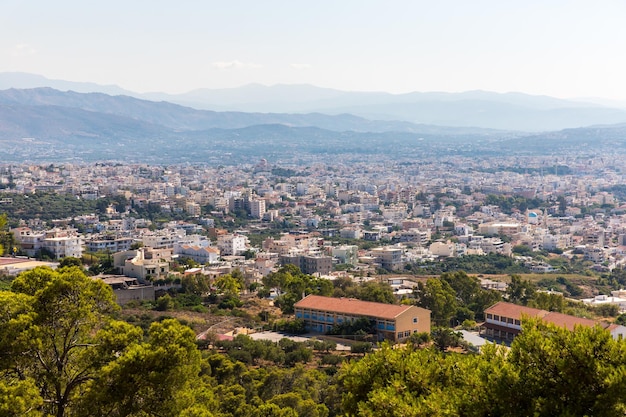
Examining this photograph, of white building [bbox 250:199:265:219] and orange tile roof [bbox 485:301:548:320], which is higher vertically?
orange tile roof [bbox 485:301:548:320]

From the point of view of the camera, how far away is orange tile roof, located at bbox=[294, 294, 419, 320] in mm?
19828

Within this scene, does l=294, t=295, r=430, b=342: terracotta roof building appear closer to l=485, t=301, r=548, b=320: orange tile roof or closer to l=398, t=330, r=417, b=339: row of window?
l=398, t=330, r=417, b=339: row of window

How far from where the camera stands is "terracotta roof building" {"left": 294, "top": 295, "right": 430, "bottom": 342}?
64.0ft

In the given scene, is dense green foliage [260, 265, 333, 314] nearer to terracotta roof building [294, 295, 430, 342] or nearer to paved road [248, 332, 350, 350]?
terracotta roof building [294, 295, 430, 342]

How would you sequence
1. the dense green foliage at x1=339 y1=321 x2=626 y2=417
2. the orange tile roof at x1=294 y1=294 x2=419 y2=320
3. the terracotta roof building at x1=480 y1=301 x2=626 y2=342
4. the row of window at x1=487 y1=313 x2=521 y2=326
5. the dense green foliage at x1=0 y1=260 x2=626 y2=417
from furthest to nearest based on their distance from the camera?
the row of window at x1=487 y1=313 x2=521 y2=326
the terracotta roof building at x1=480 y1=301 x2=626 y2=342
the orange tile roof at x1=294 y1=294 x2=419 y2=320
the dense green foliage at x1=0 y1=260 x2=626 y2=417
the dense green foliage at x1=339 y1=321 x2=626 y2=417

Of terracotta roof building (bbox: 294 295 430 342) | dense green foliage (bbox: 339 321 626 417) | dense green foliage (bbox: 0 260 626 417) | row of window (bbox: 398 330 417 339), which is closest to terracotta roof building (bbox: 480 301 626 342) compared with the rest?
terracotta roof building (bbox: 294 295 430 342)

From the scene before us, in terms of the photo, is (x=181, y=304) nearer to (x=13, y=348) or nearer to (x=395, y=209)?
(x=13, y=348)

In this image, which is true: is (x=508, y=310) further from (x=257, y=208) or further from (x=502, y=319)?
(x=257, y=208)

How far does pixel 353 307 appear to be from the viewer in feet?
68.1

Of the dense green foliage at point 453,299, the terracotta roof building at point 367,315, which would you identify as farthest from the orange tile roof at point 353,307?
the dense green foliage at point 453,299

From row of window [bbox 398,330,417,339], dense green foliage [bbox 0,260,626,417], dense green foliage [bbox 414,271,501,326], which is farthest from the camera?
dense green foliage [bbox 414,271,501,326]

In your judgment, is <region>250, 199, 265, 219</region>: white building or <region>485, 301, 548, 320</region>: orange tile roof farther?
<region>250, 199, 265, 219</region>: white building

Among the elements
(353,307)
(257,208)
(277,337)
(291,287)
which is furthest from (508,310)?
(257,208)

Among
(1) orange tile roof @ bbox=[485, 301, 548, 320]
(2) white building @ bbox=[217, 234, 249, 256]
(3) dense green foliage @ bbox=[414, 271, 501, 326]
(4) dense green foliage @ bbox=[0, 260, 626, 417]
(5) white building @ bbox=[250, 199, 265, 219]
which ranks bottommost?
(5) white building @ bbox=[250, 199, 265, 219]
